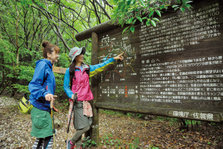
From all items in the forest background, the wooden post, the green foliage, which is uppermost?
the forest background

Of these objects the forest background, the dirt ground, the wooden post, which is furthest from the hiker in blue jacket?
the forest background

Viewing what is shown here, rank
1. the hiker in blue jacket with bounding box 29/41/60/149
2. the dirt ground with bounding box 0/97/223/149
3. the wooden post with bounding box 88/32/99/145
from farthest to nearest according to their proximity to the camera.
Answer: the dirt ground with bounding box 0/97/223/149 < the wooden post with bounding box 88/32/99/145 < the hiker in blue jacket with bounding box 29/41/60/149

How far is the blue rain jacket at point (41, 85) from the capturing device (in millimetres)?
2208

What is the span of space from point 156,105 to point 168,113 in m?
0.27

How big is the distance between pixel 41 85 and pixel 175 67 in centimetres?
243

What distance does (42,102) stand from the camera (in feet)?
7.59

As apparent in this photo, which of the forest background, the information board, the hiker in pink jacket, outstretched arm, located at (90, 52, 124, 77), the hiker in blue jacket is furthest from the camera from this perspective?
the forest background

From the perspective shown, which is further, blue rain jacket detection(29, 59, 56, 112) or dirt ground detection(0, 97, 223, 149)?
dirt ground detection(0, 97, 223, 149)

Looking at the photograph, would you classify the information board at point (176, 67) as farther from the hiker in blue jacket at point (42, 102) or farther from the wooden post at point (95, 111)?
the hiker in blue jacket at point (42, 102)

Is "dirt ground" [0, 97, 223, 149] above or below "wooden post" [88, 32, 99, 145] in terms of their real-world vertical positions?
below

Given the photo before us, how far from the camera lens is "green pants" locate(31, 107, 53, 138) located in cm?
221

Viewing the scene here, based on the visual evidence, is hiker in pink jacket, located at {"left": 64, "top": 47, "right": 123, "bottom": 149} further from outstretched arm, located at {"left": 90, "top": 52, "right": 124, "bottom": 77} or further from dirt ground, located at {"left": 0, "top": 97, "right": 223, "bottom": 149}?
dirt ground, located at {"left": 0, "top": 97, "right": 223, "bottom": 149}

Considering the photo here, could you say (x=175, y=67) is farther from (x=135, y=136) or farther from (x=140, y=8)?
(x=135, y=136)

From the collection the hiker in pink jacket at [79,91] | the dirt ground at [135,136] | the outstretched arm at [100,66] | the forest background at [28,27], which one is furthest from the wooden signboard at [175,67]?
the forest background at [28,27]
